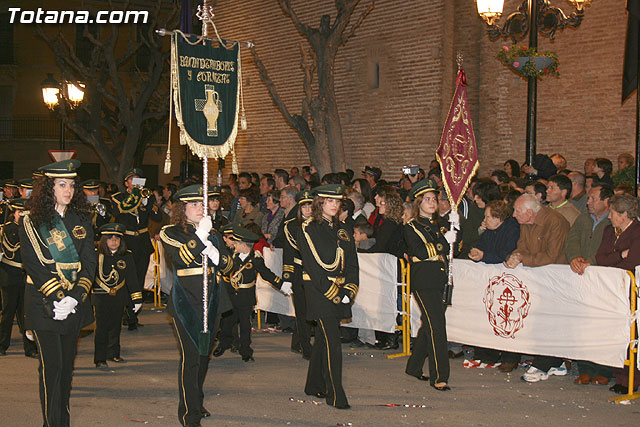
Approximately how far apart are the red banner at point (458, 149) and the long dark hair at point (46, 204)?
14.8ft

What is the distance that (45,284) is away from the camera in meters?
6.71

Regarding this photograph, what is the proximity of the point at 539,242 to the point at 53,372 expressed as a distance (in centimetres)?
576

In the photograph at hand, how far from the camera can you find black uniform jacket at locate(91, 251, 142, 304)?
1034 centimetres

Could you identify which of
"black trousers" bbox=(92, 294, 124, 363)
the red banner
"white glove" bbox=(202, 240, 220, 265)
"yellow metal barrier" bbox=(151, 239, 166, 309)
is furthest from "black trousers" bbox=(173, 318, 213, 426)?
"yellow metal barrier" bbox=(151, 239, 166, 309)

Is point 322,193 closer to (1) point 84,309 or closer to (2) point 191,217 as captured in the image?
(2) point 191,217

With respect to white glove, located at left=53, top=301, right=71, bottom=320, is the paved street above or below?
below

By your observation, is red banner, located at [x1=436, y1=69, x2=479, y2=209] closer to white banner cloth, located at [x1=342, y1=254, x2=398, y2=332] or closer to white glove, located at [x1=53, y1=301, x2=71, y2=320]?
white banner cloth, located at [x1=342, y1=254, x2=398, y2=332]

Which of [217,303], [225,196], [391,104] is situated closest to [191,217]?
[217,303]

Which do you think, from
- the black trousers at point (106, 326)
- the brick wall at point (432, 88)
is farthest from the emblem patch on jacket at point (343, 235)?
the brick wall at point (432, 88)

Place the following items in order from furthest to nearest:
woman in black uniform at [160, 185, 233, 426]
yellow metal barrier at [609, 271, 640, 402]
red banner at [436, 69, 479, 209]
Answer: red banner at [436, 69, 479, 209] → yellow metal barrier at [609, 271, 640, 402] → woman in black uniform at [160, 185, 233, 426]

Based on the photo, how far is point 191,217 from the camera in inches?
Answer: 295

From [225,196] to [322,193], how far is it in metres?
7.13

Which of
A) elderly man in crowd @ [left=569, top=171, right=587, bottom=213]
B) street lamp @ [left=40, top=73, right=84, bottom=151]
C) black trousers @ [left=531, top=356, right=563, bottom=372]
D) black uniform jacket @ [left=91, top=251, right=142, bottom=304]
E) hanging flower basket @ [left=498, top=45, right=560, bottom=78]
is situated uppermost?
street lamp @ [left=40, top=73, right=84, bottom=151]

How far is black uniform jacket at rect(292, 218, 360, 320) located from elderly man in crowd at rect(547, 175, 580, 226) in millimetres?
3465
